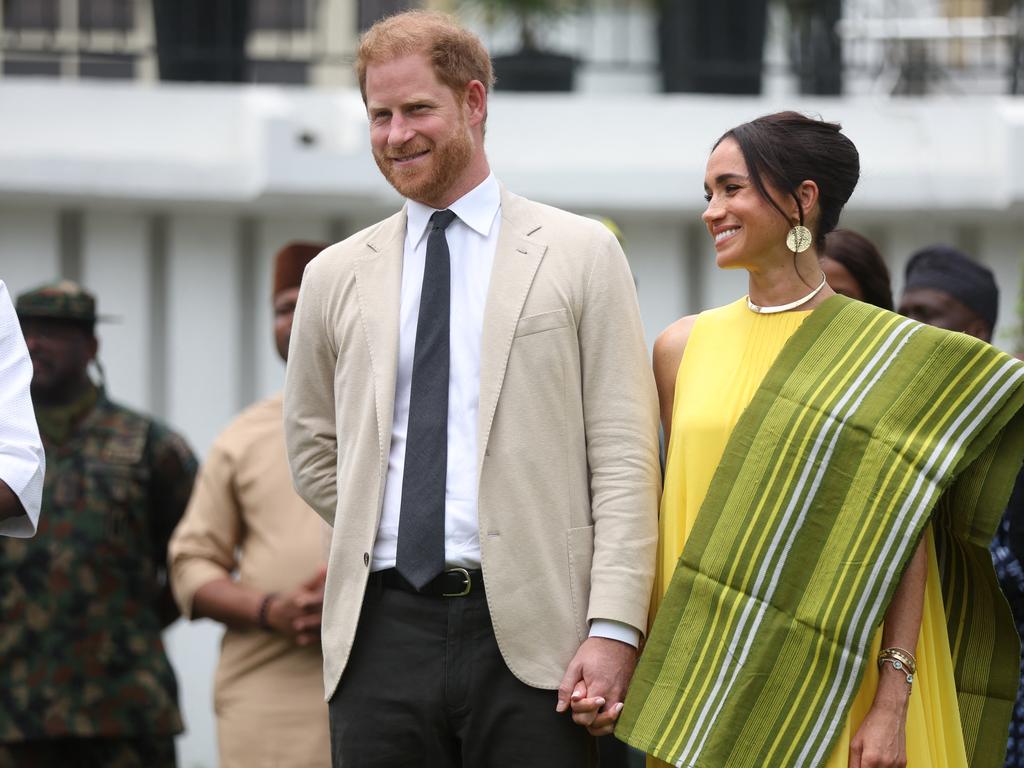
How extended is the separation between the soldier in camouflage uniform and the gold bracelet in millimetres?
2604

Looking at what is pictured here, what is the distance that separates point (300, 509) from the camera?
4707 mm

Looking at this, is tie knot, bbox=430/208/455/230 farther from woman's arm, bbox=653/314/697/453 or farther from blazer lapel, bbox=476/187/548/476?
woman's arm, bbox=653/314/697/453

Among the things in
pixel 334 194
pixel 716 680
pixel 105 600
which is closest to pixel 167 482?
pixel 105 600

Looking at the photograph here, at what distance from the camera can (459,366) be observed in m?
3.39

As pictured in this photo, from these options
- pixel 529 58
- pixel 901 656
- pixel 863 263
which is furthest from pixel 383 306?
pixel 529 58

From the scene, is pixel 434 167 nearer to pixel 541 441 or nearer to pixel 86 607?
pixel 541 441

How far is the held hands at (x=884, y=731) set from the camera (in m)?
3.21

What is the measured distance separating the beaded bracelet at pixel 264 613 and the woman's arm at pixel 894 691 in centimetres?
187

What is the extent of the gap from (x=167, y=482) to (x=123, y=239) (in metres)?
2.23

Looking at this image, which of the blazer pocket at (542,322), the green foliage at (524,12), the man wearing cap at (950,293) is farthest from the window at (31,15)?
the blazer pocket at (542,322)

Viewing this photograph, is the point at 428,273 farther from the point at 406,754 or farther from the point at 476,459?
the point at 406,754

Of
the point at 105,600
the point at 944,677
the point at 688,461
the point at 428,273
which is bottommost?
the point at 105,600

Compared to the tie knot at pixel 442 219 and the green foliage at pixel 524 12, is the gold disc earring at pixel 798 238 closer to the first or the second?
the tie knot at pixel 442 219

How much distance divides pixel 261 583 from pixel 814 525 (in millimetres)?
1917
